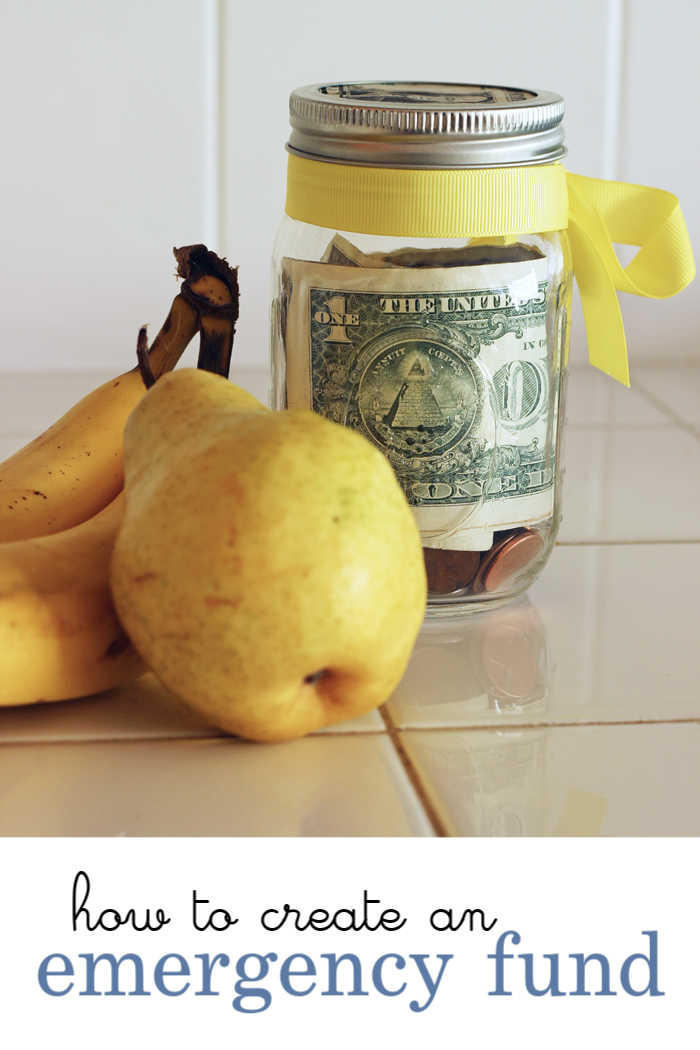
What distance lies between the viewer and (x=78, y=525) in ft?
1.57

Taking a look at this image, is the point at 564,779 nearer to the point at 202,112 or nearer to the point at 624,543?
the point at 624,543

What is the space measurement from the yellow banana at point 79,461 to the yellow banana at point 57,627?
0.08 meters

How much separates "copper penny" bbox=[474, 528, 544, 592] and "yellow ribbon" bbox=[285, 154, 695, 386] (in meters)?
0.09

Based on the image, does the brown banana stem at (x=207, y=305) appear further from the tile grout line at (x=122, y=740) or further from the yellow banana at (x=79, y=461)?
the tile grout line at (x=122, y=740)

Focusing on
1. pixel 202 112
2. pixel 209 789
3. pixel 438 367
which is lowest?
pixel 209 789

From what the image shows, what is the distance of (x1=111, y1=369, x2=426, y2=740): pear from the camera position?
1.17 feet

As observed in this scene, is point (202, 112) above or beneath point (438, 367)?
above

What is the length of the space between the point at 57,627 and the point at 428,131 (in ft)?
0.67

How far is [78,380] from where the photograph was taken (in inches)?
33.9

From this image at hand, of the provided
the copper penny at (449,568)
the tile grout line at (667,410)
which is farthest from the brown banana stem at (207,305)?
the tile grout line at (667,410)

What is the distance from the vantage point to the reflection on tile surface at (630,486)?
24.1 inches

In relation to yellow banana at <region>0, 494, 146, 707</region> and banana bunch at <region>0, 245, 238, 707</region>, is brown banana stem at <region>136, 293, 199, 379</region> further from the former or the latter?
yellow banana at <region>0, 494, 146, 707</region>

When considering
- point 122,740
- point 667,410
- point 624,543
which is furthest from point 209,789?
point 667,410

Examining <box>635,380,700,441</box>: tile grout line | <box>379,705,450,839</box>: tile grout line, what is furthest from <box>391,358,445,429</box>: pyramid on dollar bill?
<box>635,380,700,441</box>: tile grout line
